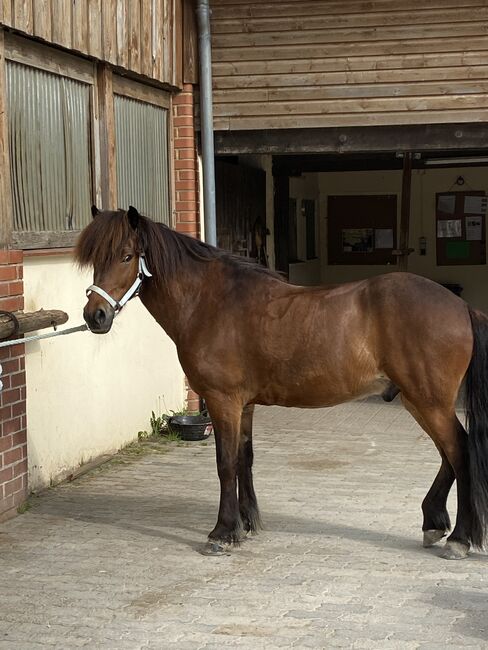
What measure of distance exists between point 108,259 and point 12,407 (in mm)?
1478

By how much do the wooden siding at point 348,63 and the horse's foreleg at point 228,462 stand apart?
428cm

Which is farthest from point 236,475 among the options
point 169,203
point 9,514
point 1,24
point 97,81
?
point 169,203

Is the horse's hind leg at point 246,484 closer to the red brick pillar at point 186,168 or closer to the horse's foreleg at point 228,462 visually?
the horse's foreleg at point 228,462

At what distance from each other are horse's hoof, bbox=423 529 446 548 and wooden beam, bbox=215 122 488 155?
449 centimetres

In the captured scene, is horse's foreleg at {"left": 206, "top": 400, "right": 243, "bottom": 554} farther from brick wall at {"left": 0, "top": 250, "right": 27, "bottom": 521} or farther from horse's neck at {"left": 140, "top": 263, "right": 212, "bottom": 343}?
brick wall at {"left": 0, "top": 250, "right": 27, "bottom": 521}

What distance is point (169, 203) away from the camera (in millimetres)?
10016

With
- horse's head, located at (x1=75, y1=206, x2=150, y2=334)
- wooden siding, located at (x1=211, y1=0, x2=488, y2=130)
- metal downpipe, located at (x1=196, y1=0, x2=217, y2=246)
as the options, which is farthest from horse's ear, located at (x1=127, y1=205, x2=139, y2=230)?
wooden siding, located at (x1=211, y1=0, x2=488, y2=130)

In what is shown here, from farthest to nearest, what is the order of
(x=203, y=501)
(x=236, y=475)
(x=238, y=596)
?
(x=203, y=501) < (x=236, y=475) < (x=238, y=596)

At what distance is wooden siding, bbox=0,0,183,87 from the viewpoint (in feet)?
23.0

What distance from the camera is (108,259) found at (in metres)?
5.78

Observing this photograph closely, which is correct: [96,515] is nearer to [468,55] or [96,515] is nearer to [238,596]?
[238,596]

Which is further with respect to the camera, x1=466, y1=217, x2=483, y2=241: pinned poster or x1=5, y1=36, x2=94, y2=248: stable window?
x1=466, y1=217, x2=483, y2=241: pinned poster

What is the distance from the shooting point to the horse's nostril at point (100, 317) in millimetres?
5734

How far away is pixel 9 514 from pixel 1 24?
3055 mm
